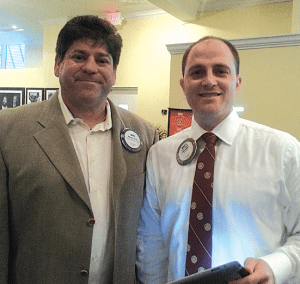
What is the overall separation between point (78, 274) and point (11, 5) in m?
7.06

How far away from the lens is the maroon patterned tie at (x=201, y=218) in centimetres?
135

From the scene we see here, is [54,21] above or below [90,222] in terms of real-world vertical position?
above

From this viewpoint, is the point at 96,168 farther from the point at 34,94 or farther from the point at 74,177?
the point at 34,94

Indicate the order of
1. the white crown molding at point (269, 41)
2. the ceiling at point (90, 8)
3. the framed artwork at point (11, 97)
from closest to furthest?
the white crown molding at point (269, 41) → the ceiling at point (90, 8) → the framed artwork at point (11, 97)

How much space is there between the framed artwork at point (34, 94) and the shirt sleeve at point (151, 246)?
6.81 metres

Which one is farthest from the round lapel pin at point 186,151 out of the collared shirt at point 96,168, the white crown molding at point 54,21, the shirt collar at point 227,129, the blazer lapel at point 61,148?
the white crown molding at point 54,21

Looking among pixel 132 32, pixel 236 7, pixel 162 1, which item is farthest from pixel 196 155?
pixel 132 32

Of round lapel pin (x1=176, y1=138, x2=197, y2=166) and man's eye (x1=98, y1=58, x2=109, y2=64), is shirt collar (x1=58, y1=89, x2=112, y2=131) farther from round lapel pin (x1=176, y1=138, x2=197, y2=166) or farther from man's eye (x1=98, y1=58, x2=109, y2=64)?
round lapel pin (x1=176, y1=138, x2=197, y2=166)

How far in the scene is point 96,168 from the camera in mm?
1553

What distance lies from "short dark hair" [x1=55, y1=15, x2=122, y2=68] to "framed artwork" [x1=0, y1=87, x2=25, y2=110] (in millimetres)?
7121

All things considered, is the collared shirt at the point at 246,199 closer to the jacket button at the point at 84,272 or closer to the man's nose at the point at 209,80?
the man's nose at the point at 209,80

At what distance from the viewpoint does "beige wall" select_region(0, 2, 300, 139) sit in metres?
3.82

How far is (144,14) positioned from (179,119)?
3.33 meters

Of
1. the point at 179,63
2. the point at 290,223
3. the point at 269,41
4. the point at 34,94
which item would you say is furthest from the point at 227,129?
the point at 34,94
